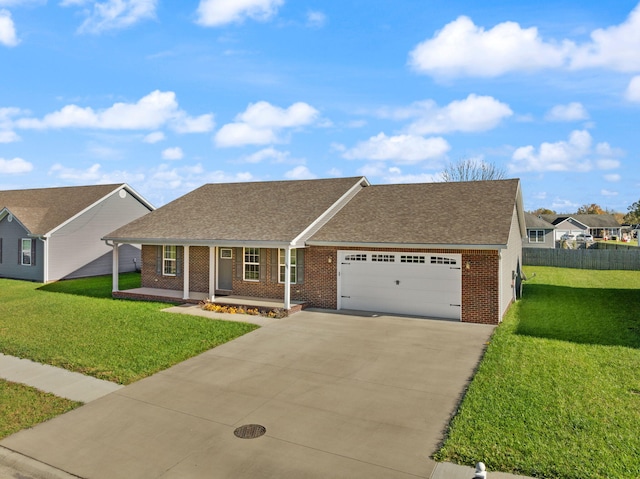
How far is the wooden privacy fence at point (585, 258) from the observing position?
2964 cm

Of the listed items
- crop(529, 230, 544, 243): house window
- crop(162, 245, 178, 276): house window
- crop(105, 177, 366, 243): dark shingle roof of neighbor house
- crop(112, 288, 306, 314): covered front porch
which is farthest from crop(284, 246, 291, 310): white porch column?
crop(529, 230, 544, 243): house window

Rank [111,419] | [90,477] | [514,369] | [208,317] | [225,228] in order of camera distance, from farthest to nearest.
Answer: [225,228], [208,317], [514,369], [111,419], [90,477]

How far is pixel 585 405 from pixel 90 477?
740cm

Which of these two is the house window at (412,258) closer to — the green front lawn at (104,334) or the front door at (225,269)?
the green front lawn at (104,334)

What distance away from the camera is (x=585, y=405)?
22.7 feet

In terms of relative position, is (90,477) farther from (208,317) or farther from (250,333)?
(208,317)

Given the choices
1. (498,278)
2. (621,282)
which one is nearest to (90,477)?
(498,278)

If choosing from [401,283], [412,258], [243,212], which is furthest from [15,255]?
[412,258]

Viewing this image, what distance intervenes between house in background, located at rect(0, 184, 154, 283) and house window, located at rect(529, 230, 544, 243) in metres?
36.1

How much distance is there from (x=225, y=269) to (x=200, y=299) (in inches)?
68.2

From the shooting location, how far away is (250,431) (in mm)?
6359

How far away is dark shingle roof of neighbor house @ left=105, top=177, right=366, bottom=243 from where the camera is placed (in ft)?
52.3

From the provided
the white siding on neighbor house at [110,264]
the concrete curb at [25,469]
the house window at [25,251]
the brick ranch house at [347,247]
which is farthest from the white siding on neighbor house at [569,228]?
the concrete curb at [25,469]

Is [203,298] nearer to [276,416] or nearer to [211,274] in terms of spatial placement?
[211,274]
